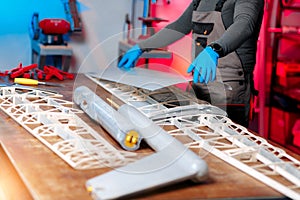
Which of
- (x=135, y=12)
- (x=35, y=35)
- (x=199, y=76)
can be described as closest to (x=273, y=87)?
(x=135, y=12)

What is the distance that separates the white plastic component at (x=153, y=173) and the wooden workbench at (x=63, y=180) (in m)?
0.03

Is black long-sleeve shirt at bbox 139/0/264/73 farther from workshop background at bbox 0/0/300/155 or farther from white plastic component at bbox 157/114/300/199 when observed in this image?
workshop background at bbox 0/0/300/155

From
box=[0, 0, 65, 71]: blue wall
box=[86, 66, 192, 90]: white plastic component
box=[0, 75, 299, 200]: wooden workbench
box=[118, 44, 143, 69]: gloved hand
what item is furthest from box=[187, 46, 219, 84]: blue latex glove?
box=[0, 0, 65, 71]: blue wall

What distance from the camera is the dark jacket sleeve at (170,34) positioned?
2439 millimetres

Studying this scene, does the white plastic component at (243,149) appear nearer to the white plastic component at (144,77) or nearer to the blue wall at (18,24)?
the white plastic component at (144,77)

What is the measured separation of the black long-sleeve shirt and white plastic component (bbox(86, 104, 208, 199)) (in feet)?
2.55

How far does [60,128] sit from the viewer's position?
1605 mm

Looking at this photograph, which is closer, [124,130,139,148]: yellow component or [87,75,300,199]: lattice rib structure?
[87,75,300,199]: lattice rib structure

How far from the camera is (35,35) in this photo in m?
4.21

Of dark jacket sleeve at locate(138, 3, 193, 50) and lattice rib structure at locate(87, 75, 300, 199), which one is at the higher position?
dark jacket sleeve at locate(138, 3, 193, 50)

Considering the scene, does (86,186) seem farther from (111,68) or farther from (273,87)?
(273,87)

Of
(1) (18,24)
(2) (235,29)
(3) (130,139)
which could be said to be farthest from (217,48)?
(1) (18,24)

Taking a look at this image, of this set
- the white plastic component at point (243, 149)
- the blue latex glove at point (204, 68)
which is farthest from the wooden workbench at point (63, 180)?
the blue latex glove at point (204, 68)

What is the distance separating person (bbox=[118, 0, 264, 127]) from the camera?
2.20 m
